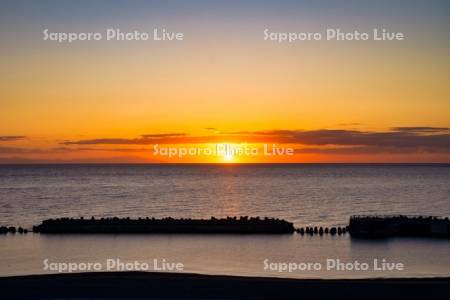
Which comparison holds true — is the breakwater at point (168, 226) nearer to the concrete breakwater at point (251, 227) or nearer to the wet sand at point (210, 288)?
the concrete breakwater at point (251, 227)

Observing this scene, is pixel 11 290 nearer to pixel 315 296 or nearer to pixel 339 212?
pixel 315 296

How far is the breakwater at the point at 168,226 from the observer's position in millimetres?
52250

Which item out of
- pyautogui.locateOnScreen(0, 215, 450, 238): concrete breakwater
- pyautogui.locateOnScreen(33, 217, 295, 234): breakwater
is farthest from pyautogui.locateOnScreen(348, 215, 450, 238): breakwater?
pyautogui.locateOnScreen(33, 217, 295, 234): breakwater

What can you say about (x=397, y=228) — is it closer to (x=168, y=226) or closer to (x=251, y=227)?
(x=251, y=227)

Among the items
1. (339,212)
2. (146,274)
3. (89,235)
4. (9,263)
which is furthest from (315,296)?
(339,212)

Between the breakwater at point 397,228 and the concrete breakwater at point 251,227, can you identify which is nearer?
the breakwater at point 397,228

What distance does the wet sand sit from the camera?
23.3m

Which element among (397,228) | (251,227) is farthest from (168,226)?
(397,228)

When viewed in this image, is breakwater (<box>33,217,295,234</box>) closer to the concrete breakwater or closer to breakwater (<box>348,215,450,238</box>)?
the concrete breakwater

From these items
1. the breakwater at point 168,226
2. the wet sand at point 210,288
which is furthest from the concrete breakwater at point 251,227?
the wet sand at point 210,288

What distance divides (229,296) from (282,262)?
1551 cm

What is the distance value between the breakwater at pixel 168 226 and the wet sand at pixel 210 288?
1001 inches

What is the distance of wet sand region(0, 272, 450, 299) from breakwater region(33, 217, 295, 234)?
25.4 meters

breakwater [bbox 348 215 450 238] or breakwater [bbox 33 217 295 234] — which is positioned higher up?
breakwater [bbox 33 217 295 234]
